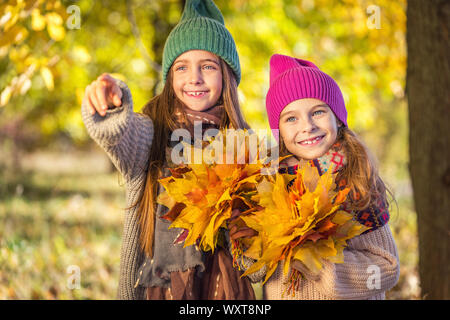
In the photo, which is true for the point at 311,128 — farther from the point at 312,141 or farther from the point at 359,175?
the point at 359,175

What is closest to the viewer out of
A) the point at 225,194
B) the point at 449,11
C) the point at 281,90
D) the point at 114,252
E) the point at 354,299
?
the point at 225,194

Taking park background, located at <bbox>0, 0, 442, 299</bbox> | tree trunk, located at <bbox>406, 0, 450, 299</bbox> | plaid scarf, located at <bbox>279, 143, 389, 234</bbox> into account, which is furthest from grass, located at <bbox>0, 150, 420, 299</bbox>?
plaid scarf, located at <bbox>279, 143, 389, 234</bbox>

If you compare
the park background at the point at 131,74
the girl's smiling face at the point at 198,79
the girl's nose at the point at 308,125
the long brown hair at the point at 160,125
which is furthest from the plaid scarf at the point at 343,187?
the park background at the point at 131,74

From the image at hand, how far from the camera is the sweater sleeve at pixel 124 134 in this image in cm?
196

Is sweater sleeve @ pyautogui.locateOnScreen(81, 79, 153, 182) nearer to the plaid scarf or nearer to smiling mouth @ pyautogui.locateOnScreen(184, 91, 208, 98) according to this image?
smiling mouth @ pyautogui.locateOnScreen(184, 91, 208, 98)

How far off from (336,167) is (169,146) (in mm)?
868

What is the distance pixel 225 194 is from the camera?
183 centimetres

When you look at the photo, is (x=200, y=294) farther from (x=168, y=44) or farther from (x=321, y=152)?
(x=168, y=44)

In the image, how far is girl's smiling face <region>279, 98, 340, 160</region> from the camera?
2135 mm

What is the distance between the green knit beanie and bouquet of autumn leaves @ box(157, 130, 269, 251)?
59 cm

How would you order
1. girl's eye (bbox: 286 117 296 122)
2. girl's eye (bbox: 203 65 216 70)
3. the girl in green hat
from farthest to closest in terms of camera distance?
girl's eye (bbox: 203 65 216 70), girl's eye (bbox: 286 117 296 122), the girl in green hat

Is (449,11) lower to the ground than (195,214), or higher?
higher

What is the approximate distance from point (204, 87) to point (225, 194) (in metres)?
0.69
